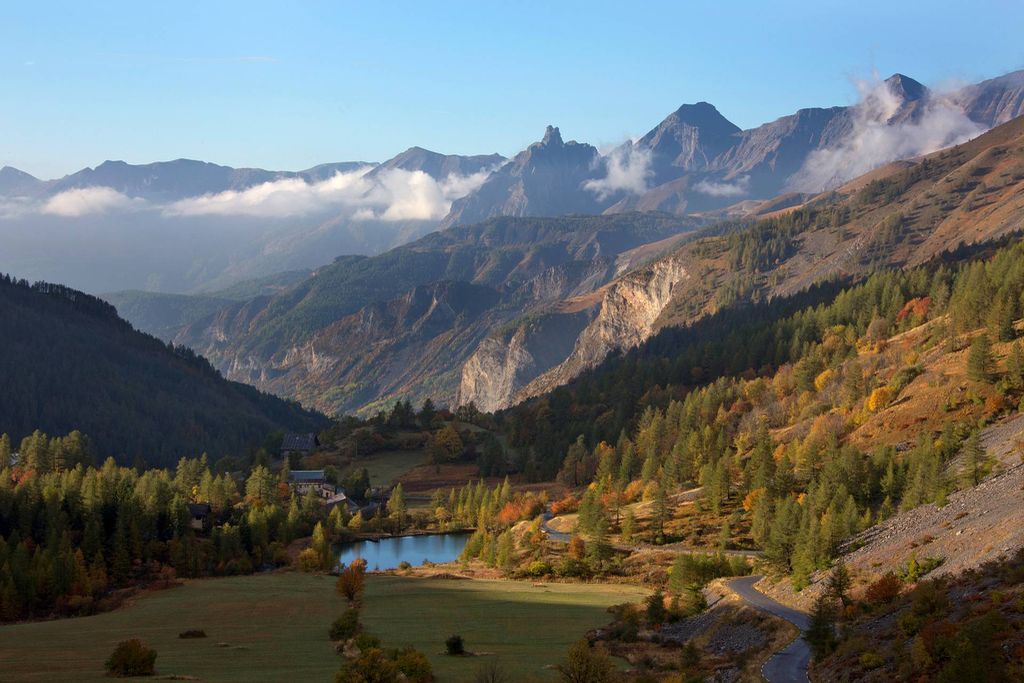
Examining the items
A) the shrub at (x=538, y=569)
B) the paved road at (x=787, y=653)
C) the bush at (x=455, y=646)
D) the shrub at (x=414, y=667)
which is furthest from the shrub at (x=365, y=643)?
the shrub at (x=538, y=569)

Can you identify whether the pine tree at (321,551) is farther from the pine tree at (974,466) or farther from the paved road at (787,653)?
the pine tree at (974,466)

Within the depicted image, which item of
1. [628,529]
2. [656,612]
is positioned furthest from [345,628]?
[628,529]

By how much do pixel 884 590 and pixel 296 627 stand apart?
1647 inches

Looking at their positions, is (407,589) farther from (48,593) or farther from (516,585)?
(48,593)

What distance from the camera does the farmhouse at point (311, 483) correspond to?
168 meters

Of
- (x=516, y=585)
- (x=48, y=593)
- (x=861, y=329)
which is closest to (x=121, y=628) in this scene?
(x=48, y=593)

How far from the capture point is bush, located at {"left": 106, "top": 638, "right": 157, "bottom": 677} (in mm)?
48500

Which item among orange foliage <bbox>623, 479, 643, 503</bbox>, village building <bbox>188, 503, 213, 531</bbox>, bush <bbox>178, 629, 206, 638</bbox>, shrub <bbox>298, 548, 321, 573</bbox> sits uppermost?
bush <bbox>178, 629, 206, 638</bbox>

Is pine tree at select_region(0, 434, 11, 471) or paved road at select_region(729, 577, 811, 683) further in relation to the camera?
pine tree at select_region(0, 434, 11, 471)

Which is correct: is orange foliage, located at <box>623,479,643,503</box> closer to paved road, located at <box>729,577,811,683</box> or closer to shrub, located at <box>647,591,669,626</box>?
paved road, located at <box>729,577,811,683</box>

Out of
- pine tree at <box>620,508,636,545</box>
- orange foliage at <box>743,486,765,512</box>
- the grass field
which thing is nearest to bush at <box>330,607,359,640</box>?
the grass field

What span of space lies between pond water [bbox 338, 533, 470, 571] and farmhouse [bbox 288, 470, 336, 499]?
77.9ft

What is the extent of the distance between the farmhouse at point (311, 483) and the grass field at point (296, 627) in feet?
226

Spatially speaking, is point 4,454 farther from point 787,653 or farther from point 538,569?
point 787,653
